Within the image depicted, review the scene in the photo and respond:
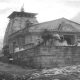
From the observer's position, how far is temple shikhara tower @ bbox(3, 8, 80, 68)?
24.5 m

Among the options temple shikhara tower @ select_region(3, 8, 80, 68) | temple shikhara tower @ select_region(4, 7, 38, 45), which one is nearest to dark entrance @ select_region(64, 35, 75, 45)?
temple shikhara tower @ select_region(3, 8, 80, 68)

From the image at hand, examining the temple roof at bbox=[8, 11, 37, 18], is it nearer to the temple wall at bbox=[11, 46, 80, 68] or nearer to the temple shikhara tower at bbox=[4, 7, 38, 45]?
the temple shikhara tower at bbox=[4, 7, 38, 45]

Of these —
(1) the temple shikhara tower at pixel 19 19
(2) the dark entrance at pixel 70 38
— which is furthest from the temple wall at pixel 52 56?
(1) the temple shikhara tower at pixel 19 19

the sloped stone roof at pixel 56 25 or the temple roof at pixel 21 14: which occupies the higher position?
the temple roof at pixel 21 14

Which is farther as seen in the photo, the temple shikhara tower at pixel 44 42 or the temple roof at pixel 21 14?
the temple roof at pixel 21 14

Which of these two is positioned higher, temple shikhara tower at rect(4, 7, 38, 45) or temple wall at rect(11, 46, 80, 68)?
temple shikhara tower at rect(4, 7, 38, 45)

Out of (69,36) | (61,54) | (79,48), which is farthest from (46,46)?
(69,36)

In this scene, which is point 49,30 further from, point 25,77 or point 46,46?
point 25,77

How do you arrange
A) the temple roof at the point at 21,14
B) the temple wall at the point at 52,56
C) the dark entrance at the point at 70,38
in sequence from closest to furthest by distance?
the temple wall at the point at 52,56, the dark entrance at the point at 70,38, the temple roof at the point at 21,14

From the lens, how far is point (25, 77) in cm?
1820

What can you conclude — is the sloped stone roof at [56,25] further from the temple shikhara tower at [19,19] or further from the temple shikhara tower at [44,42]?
the temple shikhara tower at [19,19]

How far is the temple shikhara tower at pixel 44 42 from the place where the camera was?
2453 cm

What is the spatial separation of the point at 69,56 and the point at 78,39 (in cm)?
823

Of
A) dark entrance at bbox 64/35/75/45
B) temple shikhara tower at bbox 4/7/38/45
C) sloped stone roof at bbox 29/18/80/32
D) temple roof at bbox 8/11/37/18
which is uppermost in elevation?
temple roof at bbox 8/11/37/18
